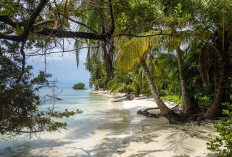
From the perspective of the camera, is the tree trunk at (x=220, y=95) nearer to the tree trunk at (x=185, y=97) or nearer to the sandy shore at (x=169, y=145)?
the sandy shore at (x=169, y=145)

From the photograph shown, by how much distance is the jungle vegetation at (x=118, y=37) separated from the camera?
2.27m

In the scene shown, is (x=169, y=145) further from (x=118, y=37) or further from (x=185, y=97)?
(x=185, y=97)

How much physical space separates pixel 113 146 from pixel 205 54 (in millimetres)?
4238

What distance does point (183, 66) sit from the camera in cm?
664

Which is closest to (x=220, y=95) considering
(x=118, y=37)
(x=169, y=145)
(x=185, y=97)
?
(x=185, y=97)

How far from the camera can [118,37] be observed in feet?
14.1

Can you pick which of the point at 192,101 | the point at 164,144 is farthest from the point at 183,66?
the point at 164,144

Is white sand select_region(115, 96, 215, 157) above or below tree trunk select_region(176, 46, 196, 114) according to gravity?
below

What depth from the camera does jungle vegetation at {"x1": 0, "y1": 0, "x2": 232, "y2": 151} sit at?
2.27 meters

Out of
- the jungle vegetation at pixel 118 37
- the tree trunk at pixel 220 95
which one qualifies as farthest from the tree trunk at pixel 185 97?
the tree trunk at pixel 220 95

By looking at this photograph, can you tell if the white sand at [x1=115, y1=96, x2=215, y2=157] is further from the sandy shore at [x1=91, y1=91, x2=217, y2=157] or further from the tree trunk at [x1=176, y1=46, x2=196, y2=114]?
the tree trunk at [x1=176, y1=46, x2=196, y2=114]

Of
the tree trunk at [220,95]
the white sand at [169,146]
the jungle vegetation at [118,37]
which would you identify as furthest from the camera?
the tree trunk at [220,95]

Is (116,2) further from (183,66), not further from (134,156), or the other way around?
(183,66)

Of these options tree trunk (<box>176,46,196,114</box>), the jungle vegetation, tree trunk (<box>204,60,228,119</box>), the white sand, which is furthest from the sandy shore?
tree trunk (<box>176,46,196,114</box>)
